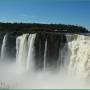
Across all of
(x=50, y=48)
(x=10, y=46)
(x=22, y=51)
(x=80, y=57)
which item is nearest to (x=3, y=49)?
(x=10, y=46)

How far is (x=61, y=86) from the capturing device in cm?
1706

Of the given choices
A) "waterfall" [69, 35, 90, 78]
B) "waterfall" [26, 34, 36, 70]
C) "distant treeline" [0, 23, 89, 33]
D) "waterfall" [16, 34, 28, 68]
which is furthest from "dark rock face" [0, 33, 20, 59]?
"distant treeline" [0, 23, 89, 33]

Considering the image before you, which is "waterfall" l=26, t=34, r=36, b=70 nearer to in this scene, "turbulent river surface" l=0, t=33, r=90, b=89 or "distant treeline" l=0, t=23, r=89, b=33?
"turbulent river surface" l=0, t=33, r=90, b=89

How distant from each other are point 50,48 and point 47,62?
1.12 metres

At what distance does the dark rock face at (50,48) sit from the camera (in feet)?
66.2

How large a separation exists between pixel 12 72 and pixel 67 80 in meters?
5.25

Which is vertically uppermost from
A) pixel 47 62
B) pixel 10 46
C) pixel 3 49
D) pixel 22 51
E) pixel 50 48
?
pixel 10 46

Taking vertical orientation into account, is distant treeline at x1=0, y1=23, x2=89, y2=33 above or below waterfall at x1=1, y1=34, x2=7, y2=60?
above

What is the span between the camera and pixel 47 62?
20203 millimetres

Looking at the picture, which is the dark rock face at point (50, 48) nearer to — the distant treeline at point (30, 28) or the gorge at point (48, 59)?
the gorge at point (48, 59)

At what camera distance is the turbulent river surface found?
1769cm

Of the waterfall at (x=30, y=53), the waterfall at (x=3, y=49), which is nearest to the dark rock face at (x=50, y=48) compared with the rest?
the waterfall at (x=30, y=53)

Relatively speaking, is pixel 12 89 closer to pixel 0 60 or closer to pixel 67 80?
pixel 67 80

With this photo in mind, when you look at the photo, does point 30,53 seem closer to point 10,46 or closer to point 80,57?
point 10,46
